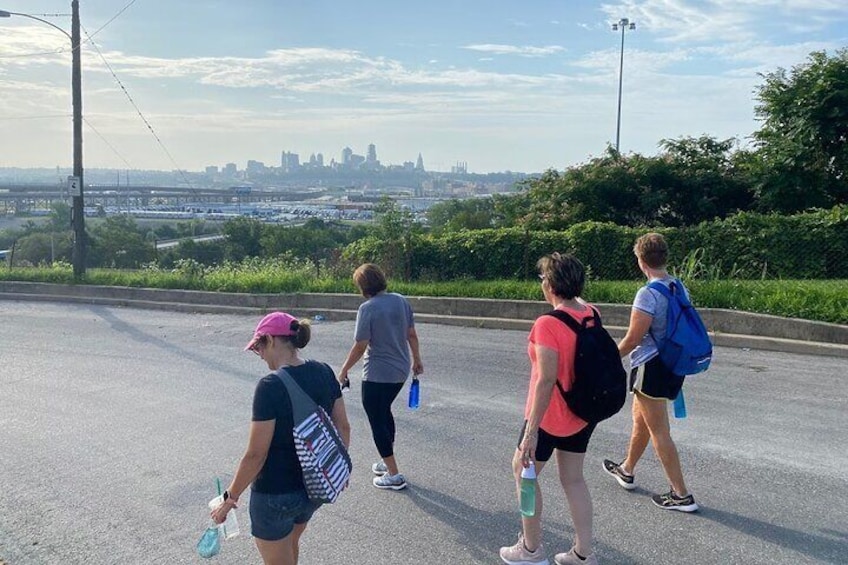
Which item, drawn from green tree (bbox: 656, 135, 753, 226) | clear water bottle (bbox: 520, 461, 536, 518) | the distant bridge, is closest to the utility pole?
green tree (bbox: 656, 135, 753, 226)

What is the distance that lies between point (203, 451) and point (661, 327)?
3937mm

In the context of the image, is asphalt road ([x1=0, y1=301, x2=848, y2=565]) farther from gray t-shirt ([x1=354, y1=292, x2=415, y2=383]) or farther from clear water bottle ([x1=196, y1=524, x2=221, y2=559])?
clear water bottle ([x1=196, y1=524, x2=221, y2=559])

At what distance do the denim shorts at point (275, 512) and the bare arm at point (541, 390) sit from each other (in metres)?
1.17

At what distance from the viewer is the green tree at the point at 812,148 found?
16.7 metres

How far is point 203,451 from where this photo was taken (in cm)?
636

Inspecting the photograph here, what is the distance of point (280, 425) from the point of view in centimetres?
321

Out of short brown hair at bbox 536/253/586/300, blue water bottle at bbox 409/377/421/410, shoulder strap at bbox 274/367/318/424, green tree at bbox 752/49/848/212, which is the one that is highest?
green tree at bbox 752/49/848/212

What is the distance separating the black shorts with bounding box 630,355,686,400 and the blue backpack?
0.04m

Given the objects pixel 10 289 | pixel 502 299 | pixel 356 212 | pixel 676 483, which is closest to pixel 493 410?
pixel 676 483

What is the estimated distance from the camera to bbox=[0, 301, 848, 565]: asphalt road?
4.54 meters

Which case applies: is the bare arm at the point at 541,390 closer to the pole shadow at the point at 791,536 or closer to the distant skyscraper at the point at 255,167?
the pole shadow at the point at 791,536

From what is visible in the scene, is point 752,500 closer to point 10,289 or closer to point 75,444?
point 75,444

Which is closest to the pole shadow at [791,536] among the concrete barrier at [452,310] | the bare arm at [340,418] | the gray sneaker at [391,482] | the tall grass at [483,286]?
the gray sneaker at [391,482]

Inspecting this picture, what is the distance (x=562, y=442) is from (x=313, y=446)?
141cm
